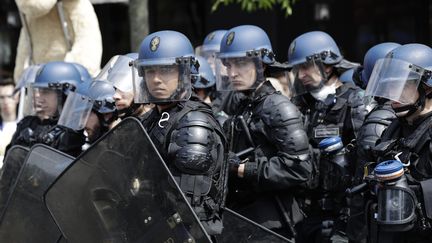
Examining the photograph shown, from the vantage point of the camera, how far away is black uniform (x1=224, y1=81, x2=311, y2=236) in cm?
575

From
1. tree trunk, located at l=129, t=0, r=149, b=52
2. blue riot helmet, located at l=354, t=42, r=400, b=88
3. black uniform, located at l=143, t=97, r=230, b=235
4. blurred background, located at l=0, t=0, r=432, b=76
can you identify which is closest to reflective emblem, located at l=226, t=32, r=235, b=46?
blue riot helmet, located at l=354, t=42, r=400, b=88

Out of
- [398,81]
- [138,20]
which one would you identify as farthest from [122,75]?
[138,20]

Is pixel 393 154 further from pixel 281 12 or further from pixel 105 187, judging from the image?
pixel 281 12

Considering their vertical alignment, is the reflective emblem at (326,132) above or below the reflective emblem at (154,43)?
below

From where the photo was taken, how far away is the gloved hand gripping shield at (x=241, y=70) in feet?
19.9

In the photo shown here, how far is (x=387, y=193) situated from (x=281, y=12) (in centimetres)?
751

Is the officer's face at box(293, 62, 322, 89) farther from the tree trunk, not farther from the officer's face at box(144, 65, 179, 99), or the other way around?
the tree trunk

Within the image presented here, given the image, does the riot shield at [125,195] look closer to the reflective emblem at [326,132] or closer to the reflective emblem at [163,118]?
the reflective emblem at [163,118]

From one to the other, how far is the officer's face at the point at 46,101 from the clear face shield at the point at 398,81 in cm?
313

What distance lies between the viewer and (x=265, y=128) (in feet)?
19.2

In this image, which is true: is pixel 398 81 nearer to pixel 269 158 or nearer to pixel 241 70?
pixel 269 158

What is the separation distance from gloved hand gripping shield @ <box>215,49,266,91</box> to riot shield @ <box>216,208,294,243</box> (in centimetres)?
123

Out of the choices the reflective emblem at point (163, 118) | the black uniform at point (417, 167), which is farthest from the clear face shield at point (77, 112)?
the black uniform at point (417, 167)

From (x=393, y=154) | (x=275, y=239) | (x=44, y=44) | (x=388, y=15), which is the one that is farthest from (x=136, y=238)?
(x=388, y=15)
